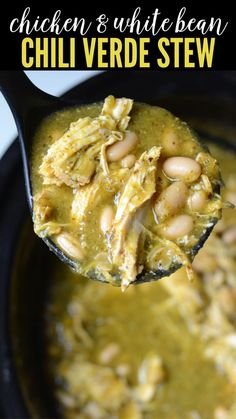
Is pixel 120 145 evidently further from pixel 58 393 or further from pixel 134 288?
pixel 58 393

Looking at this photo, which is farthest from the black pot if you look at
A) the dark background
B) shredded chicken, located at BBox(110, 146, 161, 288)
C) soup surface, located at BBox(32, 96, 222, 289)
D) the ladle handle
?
shredded chicken, located at BBox(110, 146, 161, 288)

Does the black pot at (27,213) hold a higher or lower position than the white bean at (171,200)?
lower

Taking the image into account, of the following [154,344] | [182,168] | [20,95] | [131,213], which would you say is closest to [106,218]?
[131,213]

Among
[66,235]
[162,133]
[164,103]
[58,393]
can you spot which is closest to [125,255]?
[66,235]

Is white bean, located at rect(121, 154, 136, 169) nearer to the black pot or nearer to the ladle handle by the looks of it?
the ladle handle

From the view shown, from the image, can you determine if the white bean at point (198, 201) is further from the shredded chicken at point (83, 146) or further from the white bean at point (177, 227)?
the shredded chicken at point (83, 146)

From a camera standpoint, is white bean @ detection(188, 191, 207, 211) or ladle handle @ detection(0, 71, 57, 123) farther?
ladle handle @ detection(0, 71, 57, 123)

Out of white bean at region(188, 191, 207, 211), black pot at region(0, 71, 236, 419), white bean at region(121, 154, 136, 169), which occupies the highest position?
white bean at region(121, 154, 136, 169)

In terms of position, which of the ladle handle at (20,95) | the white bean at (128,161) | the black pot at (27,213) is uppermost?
the ladle handle at (20,95)

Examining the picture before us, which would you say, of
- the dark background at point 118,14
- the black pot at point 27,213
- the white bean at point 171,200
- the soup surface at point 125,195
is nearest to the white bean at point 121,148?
the soup surface at point 125,195
